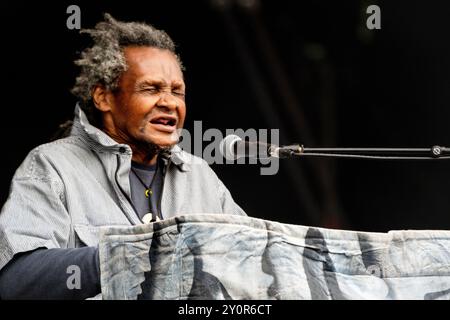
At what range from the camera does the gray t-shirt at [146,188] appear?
2812mm

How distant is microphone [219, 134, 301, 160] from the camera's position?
223cm

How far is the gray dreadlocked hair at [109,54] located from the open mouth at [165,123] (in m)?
0.21

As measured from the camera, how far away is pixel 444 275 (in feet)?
6.53

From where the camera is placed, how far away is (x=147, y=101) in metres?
2.96

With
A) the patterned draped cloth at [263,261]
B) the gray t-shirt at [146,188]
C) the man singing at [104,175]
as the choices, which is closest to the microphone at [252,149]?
the patterned draped cloth at [263,261]

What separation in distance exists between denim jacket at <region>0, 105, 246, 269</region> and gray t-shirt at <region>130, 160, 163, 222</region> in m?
0.03

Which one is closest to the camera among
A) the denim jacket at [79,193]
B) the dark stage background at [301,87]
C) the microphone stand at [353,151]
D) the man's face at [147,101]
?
the microphone stand at [353,151]

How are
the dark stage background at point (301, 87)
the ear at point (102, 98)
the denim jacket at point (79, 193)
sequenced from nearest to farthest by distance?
the denim jacket at point (79, 193) < the ear at point (102, 98) < the dark stage background at point (301, 87)

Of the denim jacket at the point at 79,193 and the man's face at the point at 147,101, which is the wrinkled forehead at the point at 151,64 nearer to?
the man's face at the point at 147,101

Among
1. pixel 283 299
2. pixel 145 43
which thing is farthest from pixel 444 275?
pixel 145 43

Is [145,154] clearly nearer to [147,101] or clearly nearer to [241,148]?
[147,101]

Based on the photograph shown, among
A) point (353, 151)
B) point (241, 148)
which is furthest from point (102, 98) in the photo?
point (353, 151)

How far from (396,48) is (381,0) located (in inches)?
14.0

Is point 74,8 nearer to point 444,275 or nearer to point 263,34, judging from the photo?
point 263,34
